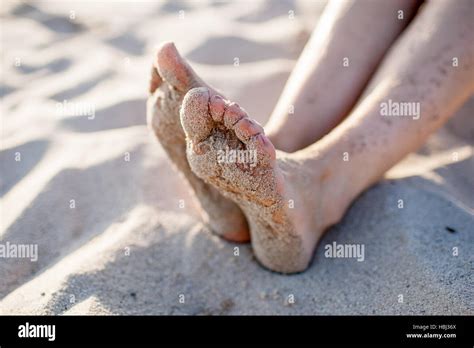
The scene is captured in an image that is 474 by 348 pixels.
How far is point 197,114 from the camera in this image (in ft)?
3.41

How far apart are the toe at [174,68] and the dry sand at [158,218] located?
43 centimetres

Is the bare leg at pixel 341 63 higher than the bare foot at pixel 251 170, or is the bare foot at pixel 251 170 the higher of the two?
the bare leg at pixel 341 63

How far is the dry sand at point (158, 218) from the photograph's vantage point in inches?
48.2

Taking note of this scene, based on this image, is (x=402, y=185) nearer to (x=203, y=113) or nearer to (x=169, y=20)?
(x=203, y=113)

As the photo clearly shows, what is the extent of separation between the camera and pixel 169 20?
2.46 meters

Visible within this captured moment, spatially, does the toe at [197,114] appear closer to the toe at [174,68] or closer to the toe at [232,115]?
the toe at [232,115]

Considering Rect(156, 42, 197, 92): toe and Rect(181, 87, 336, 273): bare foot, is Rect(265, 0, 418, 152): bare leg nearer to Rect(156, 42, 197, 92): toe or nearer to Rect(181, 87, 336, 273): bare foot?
Rect(181, 87, 336, 273): bare foot

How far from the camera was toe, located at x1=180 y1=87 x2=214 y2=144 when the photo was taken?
3.38ft

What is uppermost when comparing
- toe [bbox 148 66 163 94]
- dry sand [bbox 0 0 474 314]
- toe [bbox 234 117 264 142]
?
toe [bbox 148 66 163 94]

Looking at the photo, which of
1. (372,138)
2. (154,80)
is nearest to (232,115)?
(154,80)

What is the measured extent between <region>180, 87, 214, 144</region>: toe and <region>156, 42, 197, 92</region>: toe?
0.46 feet

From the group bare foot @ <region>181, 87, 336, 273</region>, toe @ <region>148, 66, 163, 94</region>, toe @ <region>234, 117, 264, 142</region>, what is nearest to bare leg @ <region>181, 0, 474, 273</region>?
bare foot @ <region>181, 87, 336, 273</region>

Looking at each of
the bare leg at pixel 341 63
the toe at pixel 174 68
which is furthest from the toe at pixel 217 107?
the bare leg at pixel 341 63

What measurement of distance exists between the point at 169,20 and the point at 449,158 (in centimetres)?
142
